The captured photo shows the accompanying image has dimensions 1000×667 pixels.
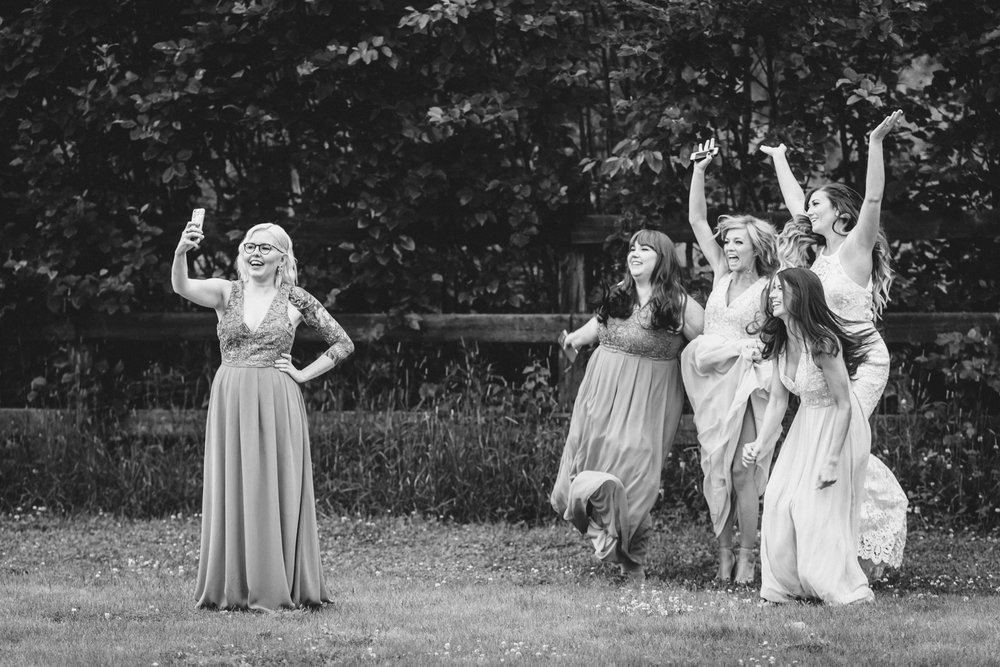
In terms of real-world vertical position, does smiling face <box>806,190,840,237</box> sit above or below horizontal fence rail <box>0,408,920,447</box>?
above

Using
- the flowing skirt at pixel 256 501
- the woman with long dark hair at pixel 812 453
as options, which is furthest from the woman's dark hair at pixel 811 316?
the flowing skirt at pixel 256 501

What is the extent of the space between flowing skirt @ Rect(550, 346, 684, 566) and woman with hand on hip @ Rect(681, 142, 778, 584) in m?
0.21

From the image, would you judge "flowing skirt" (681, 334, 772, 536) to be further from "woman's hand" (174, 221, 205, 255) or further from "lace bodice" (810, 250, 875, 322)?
"woman's hand" (174, 221, 205, 255)

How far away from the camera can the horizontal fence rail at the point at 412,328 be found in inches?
328

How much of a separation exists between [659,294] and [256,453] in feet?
7.96

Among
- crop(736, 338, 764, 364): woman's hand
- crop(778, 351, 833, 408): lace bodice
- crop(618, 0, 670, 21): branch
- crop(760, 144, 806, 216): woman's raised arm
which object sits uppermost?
crop(618, 0, 670, 21): branch

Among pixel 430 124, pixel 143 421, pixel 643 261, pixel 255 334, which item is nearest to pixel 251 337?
pixel 255 334

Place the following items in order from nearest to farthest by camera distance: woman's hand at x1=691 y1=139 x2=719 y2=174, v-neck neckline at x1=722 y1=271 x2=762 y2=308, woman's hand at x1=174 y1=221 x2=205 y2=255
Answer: woman's hand at x1=174 y1=221 x2=205 y2=255, v-neck neckline at x1=722 y1=271 x2=762 y2=308, woman's hand at x1=691 y1=139 x2=719 y2=174

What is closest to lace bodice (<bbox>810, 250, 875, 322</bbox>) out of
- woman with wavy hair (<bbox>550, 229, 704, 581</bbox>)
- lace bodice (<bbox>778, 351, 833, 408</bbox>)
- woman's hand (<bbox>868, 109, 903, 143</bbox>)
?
lace bodice (<bbox>778, 351, 833, 408</bbox>)

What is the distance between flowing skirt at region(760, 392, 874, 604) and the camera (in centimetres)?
604

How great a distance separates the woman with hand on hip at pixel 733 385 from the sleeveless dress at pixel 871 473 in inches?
16.6

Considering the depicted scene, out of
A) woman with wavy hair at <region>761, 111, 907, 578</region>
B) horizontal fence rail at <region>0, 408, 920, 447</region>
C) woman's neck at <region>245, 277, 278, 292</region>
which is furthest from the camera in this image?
horizontal fence rail at <region>0, 408, 920, 447</region>

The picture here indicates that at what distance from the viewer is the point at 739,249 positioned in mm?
6895

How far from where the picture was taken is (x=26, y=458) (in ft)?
29.5
